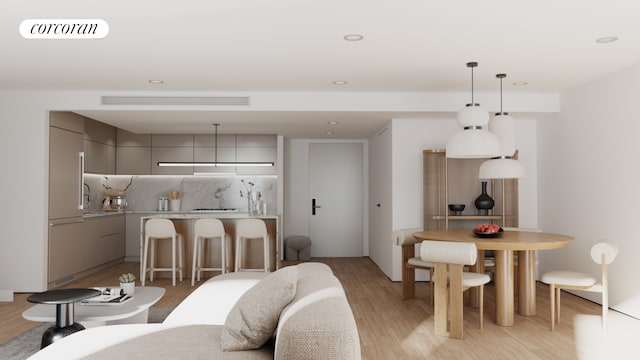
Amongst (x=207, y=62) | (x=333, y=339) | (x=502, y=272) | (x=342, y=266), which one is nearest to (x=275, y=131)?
(x=342, y=266)

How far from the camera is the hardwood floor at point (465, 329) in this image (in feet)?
13.3

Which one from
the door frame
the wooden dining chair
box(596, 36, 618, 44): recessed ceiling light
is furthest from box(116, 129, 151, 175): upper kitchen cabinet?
box(596, 36, 618, 44): recessed ceiling light

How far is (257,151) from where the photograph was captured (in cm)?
934

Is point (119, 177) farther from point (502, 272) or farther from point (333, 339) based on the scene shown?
point (333, 339)

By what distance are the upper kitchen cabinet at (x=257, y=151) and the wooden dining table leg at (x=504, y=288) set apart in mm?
5155

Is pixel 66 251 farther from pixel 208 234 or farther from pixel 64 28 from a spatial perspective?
pixel 64 28

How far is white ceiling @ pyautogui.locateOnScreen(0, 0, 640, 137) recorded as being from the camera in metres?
3.58

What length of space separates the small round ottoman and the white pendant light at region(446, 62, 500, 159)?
483cm

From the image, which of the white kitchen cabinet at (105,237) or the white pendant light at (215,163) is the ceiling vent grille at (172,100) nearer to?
the white kitchen cabinet at (105,237)

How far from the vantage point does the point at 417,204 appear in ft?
23.5

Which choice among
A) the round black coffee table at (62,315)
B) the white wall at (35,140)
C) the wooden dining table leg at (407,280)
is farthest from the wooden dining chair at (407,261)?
the round black coffee table at (62,315)

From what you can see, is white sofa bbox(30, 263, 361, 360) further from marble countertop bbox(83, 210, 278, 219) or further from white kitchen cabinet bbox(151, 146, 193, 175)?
white kitchen cabinet bbox(151, 146, 193, 175)

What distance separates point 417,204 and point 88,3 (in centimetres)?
491

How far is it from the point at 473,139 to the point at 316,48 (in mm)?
1630
